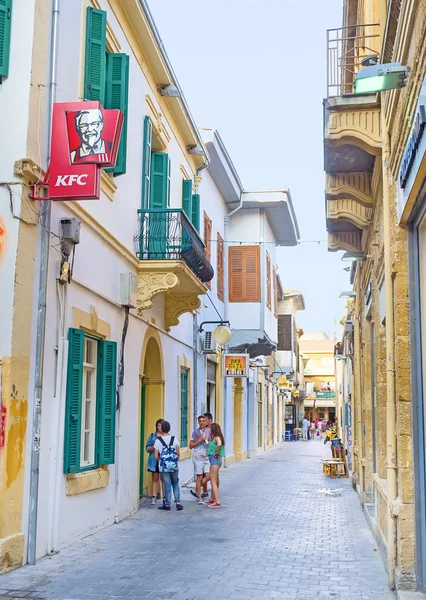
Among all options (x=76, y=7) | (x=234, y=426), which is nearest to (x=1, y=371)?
(x=76, y=7)

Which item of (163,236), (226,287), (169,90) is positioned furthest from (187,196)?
(226,287)

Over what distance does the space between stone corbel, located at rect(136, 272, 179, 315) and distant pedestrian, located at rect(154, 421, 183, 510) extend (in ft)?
6.87

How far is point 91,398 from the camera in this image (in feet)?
33.1

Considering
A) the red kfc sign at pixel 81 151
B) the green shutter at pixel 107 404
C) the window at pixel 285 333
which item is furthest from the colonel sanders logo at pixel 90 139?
the window at pixel 285 333

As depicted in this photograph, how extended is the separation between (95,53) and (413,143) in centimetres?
566

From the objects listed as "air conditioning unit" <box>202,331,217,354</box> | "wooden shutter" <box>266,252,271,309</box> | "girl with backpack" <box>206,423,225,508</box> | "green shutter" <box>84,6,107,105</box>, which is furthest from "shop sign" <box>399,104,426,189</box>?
"wooden shutter" <box>266,252,271,309</box>

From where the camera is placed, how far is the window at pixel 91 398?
29.3ft

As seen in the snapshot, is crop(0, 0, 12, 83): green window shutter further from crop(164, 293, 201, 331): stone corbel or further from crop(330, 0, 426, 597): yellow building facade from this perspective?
crop(164, 293, 201, 331): stone corbel

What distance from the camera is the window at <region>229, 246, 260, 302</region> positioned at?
75.3 feet

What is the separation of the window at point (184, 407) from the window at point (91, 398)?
5676 millimetres

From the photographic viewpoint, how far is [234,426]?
25.8 m

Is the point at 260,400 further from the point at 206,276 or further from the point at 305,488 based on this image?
the point at 206,276

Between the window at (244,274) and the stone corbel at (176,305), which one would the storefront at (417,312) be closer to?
the stone corbel at (176,305)

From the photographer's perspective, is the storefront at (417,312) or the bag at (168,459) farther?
the bag at (168,459)
